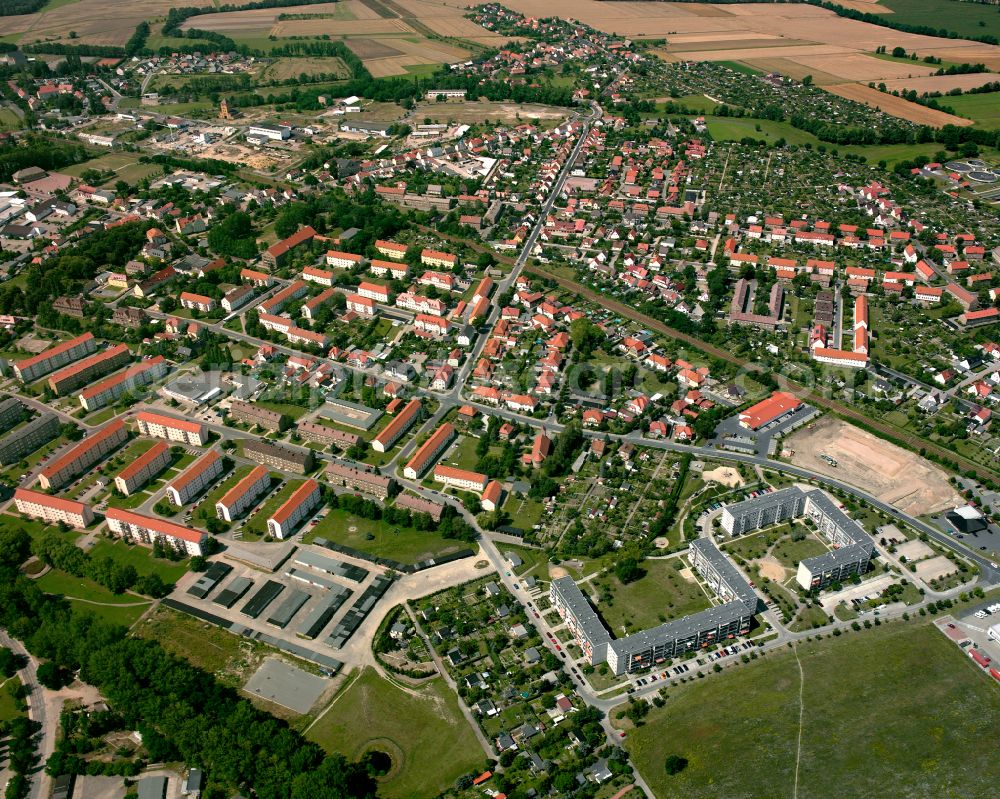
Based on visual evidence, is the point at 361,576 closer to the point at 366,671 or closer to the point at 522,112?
the point at 366,671

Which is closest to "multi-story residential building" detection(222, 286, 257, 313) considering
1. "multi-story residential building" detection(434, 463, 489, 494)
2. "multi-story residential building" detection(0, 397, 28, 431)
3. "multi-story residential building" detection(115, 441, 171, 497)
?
"multi-story residential building" detection(0, 397, 28, 431)

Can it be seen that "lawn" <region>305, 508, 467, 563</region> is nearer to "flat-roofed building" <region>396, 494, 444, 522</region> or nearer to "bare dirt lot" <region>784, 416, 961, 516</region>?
"flat-roofed building" <region>396, 494, 444, 522</region>

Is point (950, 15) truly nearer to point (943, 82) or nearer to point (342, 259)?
point (943, 82)

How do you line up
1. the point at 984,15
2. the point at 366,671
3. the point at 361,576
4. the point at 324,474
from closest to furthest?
1. the point at 366,671
2. the point at 361,576
3. the point at 324,474
4. the point at 984,15

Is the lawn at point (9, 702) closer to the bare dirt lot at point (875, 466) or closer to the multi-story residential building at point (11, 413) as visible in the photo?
the multi-story residential building at point (11, 413)

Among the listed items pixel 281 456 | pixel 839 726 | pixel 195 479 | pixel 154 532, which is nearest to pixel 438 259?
pixel 281 456

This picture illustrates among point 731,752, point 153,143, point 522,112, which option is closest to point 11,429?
point 731,752

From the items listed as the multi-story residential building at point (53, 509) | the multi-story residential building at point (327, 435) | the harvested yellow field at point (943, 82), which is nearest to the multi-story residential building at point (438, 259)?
the multi-story residential building at point (327, 435)
